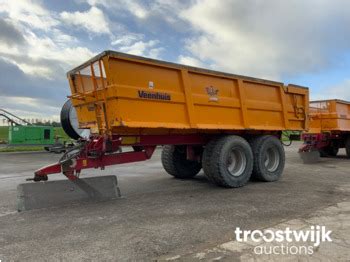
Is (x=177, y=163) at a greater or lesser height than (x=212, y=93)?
lesser

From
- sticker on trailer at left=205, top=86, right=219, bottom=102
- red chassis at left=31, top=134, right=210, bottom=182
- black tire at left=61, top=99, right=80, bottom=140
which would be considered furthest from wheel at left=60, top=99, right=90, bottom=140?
sticker on trailer at left=205, top=86, right=219, bottom=102

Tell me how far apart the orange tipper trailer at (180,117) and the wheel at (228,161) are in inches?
0.8

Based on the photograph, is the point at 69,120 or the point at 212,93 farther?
the point at 69,120

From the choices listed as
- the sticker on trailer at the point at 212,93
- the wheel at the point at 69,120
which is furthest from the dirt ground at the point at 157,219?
the wheel at the point at 69,120

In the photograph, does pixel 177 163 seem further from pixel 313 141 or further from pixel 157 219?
pixel 313 141

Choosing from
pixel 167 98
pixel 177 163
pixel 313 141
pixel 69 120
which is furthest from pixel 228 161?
pixel 313 141

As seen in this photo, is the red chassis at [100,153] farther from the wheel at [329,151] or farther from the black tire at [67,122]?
the wheel at [329,151]

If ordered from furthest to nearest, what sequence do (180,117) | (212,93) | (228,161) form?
(228,161) → (212,93) → (180,117)

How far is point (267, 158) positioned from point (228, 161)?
1.62m

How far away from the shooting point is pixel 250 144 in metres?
8.91

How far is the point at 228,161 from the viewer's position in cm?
823

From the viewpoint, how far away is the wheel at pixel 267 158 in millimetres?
8758

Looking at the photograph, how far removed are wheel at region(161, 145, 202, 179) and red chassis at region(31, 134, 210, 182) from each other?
73.1 inches

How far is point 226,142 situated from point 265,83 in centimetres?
203
